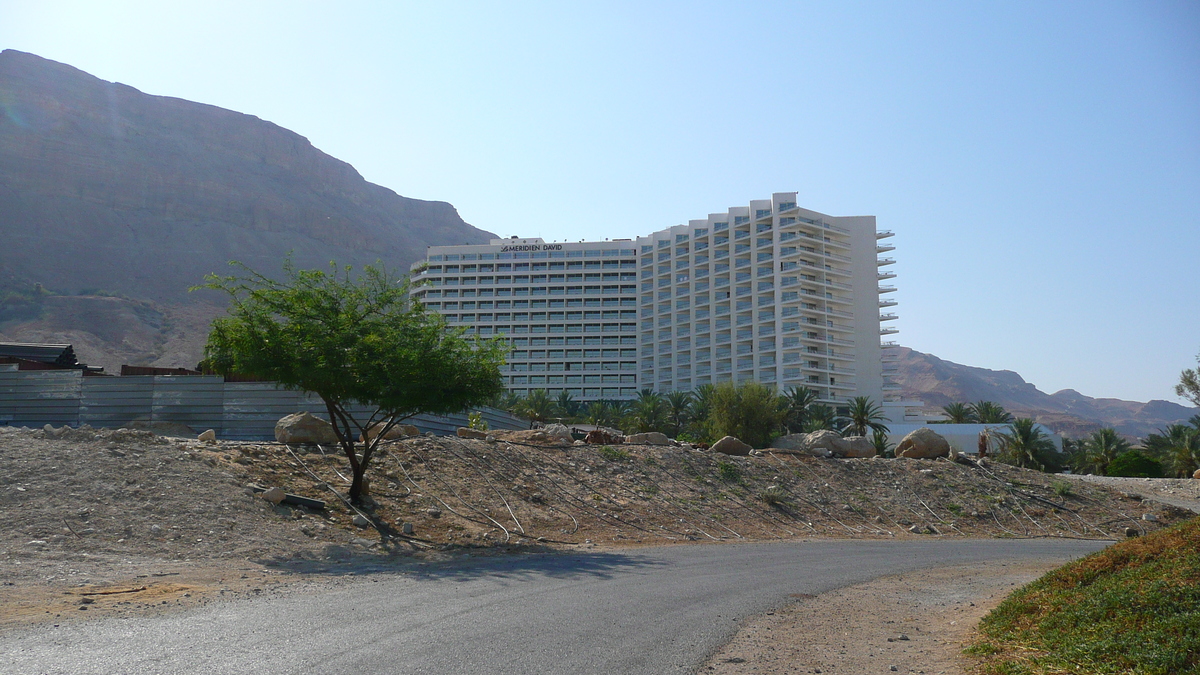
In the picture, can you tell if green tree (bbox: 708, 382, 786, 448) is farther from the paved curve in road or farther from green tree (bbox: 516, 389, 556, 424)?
the paved curve in road

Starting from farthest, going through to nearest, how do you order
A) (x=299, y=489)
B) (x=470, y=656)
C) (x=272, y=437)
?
(x=272, y=437) < (x=299, y=489) < (x=470, y=656)

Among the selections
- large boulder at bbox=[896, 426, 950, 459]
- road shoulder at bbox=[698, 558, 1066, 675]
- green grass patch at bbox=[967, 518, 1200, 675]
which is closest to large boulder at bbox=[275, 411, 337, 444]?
road shoulder at bbox=[698, 558, 1066, 675]

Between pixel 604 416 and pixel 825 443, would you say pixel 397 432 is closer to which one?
pixel 825 443

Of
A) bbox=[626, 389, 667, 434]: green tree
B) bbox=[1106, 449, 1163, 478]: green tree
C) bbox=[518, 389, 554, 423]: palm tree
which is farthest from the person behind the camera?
bbox=[518, 389, 554, 423]: palm tree

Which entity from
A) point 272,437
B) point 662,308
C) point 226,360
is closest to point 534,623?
point 226,360

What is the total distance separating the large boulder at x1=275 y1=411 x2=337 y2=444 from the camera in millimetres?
23859

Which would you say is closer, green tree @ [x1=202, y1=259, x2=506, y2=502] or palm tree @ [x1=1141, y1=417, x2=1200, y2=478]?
green tree @ [x1=202, y1=259, x2=506, y2=502]

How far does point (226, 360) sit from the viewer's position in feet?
62.2

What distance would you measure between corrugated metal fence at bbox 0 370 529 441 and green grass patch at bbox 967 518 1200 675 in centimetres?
2360

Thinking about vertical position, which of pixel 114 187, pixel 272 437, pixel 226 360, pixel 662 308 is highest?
pixel 114 187

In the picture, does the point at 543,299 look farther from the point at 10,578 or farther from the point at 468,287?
the point at 10,578

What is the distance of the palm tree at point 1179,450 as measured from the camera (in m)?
54.0

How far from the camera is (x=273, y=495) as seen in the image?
18.6 metres

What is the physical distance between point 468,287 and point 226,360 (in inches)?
5493
